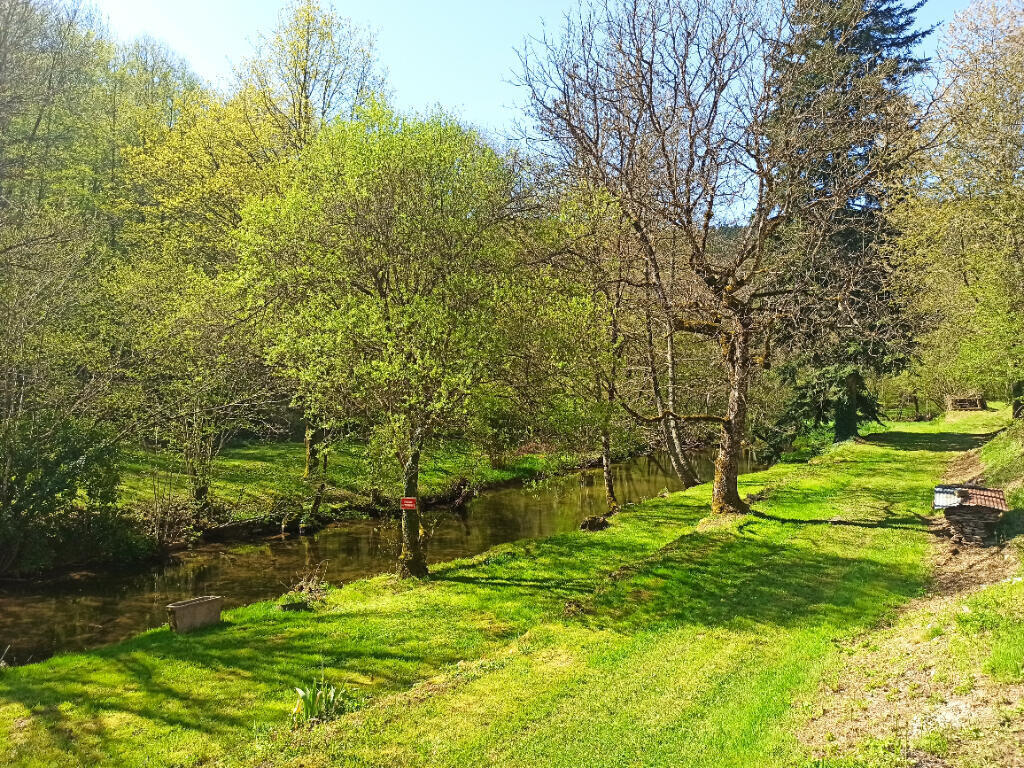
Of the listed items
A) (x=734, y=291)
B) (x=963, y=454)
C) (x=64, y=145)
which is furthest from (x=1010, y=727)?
(x=64, y=145)

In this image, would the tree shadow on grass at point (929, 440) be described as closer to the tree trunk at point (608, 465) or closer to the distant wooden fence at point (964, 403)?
the distant wooden fence at point (964, 403)

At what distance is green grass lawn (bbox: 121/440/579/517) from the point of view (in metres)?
16.2

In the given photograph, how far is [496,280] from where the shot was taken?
50.6 feet

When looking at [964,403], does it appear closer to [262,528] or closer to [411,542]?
[411,542]

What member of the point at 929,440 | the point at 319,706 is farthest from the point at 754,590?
the point at 929,440

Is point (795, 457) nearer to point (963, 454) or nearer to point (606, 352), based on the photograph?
point (963, 454)

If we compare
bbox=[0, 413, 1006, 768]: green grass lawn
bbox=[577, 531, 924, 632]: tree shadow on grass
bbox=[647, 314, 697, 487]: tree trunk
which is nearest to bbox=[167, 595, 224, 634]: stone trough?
bbox=[0, 413, 1006, 768]: green grass lawn

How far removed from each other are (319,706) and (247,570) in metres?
9.53

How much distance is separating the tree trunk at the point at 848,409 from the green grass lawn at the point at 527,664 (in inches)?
481

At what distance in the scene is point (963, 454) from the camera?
25.3m

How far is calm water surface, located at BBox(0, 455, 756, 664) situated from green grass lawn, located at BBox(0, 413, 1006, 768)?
2360 mm

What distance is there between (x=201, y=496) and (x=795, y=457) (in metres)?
25.3

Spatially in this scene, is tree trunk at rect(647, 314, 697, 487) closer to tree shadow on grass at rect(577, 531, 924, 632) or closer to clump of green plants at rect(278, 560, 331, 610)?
tree shadow on grass at rect(577, 531, 924, 632)

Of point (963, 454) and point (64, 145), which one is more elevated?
point (64, 145)
